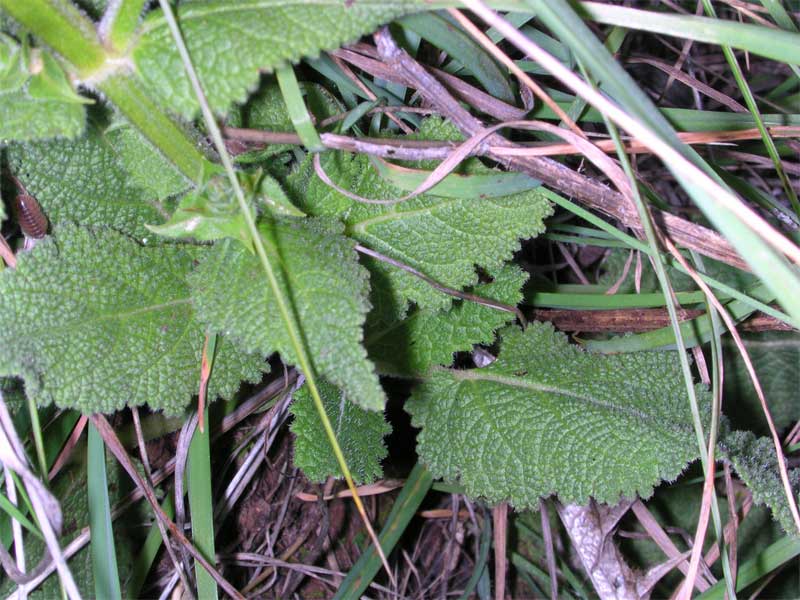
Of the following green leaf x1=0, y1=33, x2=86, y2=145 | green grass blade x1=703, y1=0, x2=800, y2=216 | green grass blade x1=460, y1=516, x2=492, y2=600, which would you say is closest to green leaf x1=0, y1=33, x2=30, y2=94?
green leaf x1=0, y1=33, x2=86, y2=145

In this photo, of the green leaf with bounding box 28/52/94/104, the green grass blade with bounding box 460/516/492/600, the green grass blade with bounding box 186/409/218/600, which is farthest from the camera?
the green grass blade with bounding box 460/516/492/600

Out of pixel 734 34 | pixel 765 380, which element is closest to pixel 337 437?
pixel 734 34

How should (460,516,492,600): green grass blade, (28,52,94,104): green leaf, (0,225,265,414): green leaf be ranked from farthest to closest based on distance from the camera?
(460,516,492,600): green grass blade, (0,225,265,414): green leaf, (28,52,94,104): green leaf

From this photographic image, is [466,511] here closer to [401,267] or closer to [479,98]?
[401,267]

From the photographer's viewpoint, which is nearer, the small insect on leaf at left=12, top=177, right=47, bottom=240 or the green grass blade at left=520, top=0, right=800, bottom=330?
the green grass blade at left=520, top=0, right=800, bottom=330

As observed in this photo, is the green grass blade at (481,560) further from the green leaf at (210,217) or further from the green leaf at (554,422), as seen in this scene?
the green leaf at (210,217)

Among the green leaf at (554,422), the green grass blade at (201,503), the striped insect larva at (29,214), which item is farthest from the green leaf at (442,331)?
the striped insect larva at (29,214)

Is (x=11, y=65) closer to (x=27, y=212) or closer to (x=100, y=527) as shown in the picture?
(x=27, y=212)

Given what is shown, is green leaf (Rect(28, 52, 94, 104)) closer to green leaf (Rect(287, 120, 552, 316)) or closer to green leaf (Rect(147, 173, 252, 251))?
green leaf (Rect(147, 173, 252, 251))

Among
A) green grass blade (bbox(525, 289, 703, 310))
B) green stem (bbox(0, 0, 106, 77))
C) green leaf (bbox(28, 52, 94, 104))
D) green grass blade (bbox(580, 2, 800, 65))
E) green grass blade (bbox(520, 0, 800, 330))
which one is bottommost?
green grass blade (bbox(525, 289, 703, 310))
